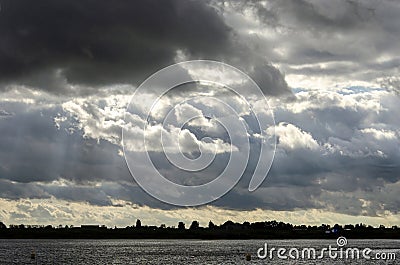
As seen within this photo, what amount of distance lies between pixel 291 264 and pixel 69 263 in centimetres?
5815

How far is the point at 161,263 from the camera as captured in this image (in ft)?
561

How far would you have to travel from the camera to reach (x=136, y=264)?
166500mm

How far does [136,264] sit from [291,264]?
40.2 m

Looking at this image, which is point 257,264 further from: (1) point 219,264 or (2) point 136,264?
(2) point 136,264

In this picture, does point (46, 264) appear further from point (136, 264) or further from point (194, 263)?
point (194, 263)

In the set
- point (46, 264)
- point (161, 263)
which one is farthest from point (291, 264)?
point (46, 264)

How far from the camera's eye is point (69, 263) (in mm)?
170500

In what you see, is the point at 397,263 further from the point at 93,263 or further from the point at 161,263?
the point at 93,263

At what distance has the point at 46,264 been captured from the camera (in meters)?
166

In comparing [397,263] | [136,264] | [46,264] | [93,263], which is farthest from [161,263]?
[397,263]

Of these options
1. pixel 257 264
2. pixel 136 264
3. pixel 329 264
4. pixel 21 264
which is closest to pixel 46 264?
pixel 21 264

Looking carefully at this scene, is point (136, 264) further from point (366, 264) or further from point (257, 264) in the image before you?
point (366, 264)

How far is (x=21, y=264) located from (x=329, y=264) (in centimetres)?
7870

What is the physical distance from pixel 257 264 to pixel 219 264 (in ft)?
32.3
